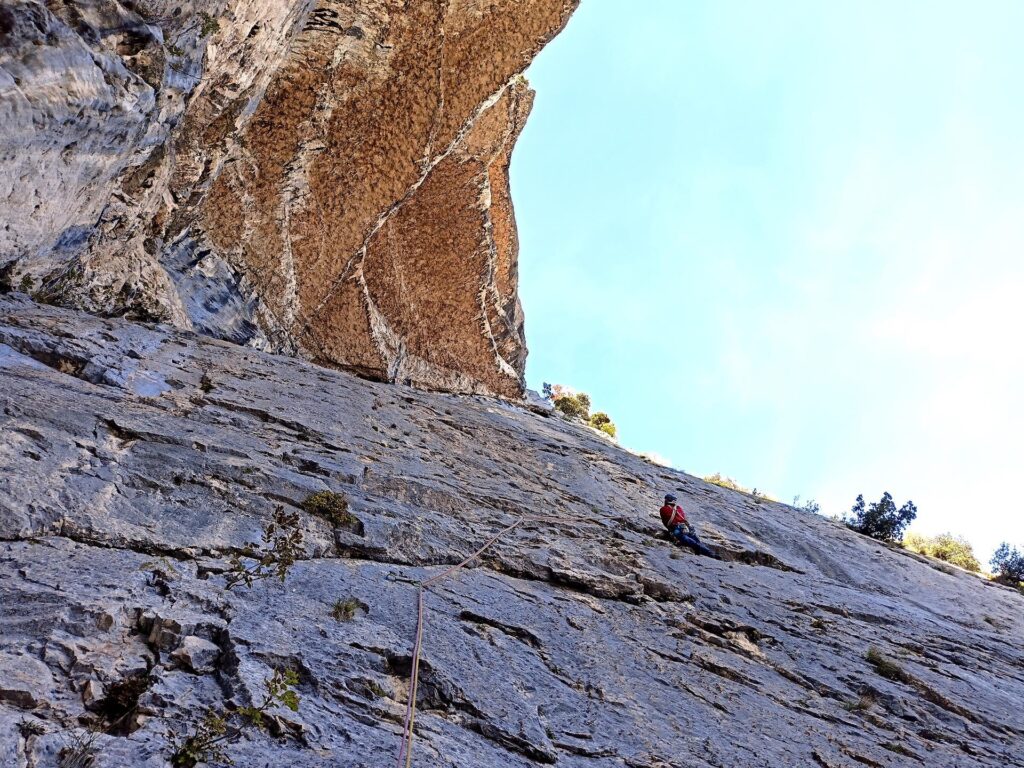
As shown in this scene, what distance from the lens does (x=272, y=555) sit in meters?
6.12

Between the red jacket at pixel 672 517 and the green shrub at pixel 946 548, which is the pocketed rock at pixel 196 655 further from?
the green shrub at pixel 946 548

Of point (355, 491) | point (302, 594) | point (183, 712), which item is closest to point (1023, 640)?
point (355, 491)

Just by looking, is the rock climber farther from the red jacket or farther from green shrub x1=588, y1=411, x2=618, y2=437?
green shrub x1=588, y1=411, x2=618, y2=437

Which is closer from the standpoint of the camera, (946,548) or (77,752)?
(77,752)

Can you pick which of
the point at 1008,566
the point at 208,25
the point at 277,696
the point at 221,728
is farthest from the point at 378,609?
the point at 1008,566

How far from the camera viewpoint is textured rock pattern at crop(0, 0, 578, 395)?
7641mm

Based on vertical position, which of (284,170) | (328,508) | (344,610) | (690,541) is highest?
(284,170)

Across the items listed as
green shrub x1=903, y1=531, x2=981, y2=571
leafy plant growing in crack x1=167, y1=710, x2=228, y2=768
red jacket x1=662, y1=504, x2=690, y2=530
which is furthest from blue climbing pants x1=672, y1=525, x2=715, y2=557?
green shrub x1=903, y1=531, x2=981, y2=571

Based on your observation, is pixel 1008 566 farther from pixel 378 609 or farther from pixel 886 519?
pixel 378 609

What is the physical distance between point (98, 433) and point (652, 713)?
562cm

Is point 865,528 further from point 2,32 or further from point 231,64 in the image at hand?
point 2,32

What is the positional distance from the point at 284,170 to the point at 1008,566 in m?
28.4

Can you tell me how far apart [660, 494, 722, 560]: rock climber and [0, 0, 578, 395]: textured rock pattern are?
29.7ft

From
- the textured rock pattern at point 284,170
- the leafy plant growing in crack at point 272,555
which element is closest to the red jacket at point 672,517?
the leafy plant growing in crack at point 272,555
